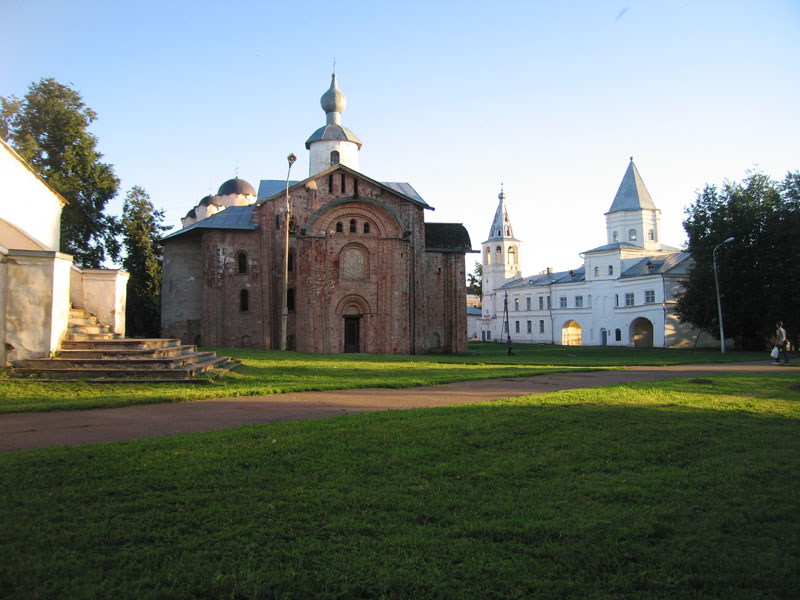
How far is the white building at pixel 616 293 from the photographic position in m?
56.8

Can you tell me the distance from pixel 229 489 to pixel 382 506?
1.27 meters

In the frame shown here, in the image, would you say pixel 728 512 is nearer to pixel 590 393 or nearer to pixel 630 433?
pixel 630 433

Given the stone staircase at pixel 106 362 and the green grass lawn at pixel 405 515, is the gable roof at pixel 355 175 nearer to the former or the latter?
the stone staircase at pixel 106 362

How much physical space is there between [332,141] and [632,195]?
3931cm

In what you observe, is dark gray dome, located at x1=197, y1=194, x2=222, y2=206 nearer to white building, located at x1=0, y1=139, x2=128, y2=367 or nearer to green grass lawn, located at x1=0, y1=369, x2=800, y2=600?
white building, located at x1=0, y1=139, x2=128, y2=367

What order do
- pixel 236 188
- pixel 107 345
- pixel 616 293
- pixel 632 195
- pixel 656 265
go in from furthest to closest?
pixel 632 195
pixel 616 293
pixel 656 265
pixel 236 188
pixel 107 345

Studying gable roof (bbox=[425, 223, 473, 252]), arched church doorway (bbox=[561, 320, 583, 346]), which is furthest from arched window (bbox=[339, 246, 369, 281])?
arched church doorway (bbox=[561, 320, 583, 346])

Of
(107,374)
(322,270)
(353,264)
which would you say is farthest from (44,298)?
(353,264)

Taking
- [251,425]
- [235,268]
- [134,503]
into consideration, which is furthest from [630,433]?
[235,268]

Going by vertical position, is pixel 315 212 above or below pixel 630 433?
above

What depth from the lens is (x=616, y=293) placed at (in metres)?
64.4

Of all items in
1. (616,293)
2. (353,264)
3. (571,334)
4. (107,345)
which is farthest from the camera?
(571,334)

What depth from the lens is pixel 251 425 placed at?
7383 millimetres

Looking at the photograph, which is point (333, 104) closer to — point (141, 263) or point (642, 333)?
point (141, 263)
